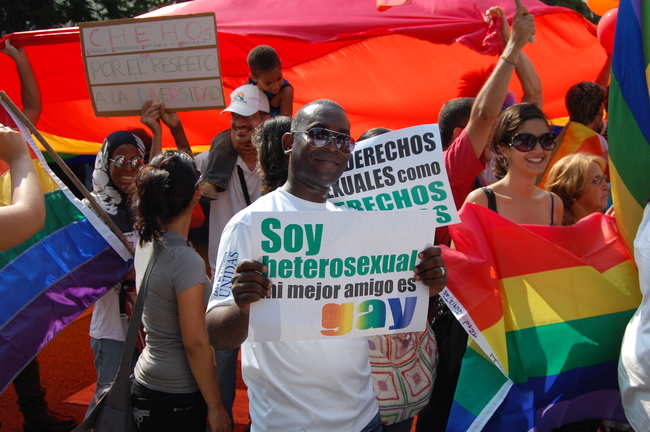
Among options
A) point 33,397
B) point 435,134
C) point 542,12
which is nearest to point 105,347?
point 33,397

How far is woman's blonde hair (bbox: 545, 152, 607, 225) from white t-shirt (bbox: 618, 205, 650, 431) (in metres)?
0.95

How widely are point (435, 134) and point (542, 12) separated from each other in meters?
3.14

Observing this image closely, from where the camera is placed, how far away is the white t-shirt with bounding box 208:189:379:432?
1.67 m

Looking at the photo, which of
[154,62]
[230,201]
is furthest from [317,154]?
[154,62]

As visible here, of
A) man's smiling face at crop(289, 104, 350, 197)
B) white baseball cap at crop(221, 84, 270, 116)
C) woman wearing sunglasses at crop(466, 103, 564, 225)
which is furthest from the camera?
white baseball cap at crop(221, 84, 270, 116)

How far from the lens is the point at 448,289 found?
2.51m

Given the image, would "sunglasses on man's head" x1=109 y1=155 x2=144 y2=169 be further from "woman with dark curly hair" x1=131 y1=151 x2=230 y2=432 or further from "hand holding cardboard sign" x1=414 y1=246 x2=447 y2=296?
"hand holding cardboard sign" x1=414 y1=246 x2=447 y2=296

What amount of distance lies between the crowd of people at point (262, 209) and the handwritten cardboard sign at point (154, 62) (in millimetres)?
164

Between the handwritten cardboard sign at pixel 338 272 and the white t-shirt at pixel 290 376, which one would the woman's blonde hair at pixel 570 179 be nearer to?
the handwritten cardboard sign at pixel 338 272

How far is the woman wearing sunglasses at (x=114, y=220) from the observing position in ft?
10.3

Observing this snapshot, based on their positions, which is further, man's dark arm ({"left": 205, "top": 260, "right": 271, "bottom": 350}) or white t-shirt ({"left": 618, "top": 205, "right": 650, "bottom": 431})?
white t-shirt ({"left": 618, "top": 205, "right": 650, "bottom": 431})

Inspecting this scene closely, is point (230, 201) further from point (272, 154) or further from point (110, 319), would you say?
point (272, 154)

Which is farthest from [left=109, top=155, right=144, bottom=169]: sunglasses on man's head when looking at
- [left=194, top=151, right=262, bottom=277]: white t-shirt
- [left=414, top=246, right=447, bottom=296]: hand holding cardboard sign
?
[left=414, top=246, right=447, bottom=296]: hand holding cardboard sign

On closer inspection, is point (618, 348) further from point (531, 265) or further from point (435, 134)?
point (435, 134)
